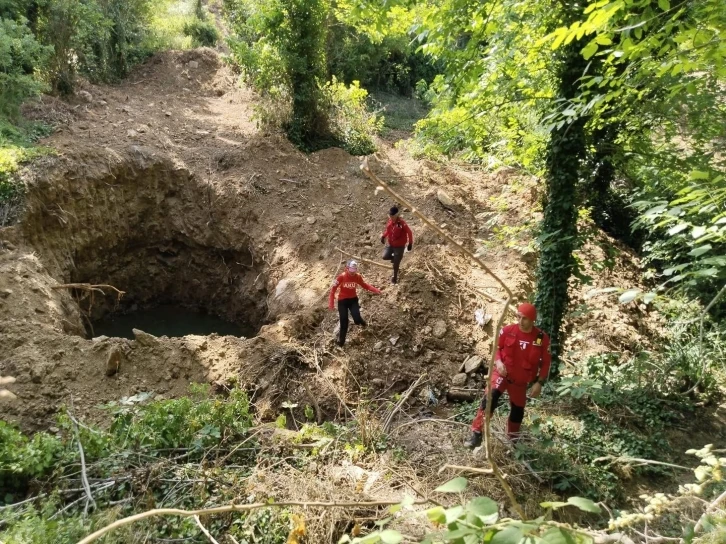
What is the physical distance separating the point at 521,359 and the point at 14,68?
1048 centimetres

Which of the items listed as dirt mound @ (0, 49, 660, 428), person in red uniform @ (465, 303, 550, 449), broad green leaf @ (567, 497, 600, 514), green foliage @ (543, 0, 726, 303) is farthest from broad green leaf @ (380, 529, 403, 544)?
dirt mound @ (0, 49, 660, 428)

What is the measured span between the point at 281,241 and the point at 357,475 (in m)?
6.03

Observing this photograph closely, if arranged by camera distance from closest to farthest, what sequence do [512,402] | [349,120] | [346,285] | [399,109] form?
1. [512,402]
2. [346,285]
3. [349,120]
4. [399,109]

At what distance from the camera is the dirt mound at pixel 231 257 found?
620 centimetres

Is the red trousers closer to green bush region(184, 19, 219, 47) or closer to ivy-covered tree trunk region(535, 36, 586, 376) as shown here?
ivy-covered tree trunk region(535, 36, 586, 376)

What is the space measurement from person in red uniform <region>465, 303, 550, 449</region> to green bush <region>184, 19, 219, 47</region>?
17449 mm

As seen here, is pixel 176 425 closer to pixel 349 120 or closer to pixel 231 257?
pixel 231 257

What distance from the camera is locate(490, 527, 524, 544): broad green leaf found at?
1.03 metres

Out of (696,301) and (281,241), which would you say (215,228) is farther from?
(696,301)

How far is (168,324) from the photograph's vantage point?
1050cm

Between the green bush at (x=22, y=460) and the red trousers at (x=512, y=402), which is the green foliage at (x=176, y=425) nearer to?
the green bush at (x=22, y=460)

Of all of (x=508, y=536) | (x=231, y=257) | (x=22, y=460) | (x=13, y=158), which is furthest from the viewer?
(x=231, y=257)

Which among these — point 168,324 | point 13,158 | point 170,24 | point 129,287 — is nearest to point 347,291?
point 168,324

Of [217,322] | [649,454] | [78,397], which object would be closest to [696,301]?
[649,454]
